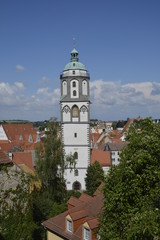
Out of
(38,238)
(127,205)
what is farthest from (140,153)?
(38,238)

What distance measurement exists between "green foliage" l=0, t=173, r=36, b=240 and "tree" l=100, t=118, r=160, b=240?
6175 mm

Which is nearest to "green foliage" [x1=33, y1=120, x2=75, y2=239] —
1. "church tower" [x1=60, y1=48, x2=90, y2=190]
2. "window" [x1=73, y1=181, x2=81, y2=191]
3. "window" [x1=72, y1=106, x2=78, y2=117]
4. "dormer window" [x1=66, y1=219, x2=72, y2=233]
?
"church tower" [x1=60, y1=48, x2=90, y2=190]

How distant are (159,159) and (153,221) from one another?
304 cm

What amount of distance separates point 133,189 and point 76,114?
25510 millimetres

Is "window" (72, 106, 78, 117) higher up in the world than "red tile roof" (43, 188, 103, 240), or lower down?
higher up

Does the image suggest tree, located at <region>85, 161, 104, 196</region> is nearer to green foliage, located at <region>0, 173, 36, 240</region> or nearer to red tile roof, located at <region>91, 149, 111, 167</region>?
red tile roof, located at <region>91, 149, 111, 167</region>

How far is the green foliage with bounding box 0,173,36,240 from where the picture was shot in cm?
1611

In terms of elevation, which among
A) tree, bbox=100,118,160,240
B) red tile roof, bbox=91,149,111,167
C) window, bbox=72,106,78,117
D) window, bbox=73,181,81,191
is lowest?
window, bbox=73,181,81,191

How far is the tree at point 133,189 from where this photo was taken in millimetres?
11555

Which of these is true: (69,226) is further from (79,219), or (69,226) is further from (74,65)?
(74,65)

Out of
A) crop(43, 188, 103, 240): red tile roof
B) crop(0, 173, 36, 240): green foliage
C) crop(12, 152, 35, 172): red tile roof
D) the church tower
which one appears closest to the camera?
crop(0, 173, 36, 240): green foliage

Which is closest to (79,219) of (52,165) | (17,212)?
(17,212)

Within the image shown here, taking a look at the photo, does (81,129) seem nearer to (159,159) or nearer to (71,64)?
(71,64)

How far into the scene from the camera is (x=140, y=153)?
1230 centimetres
